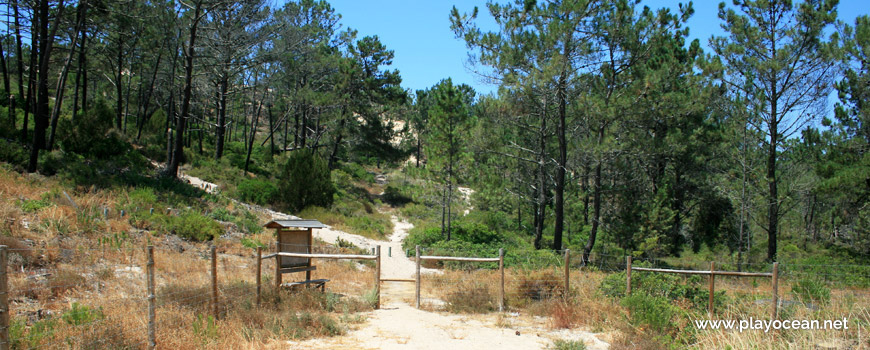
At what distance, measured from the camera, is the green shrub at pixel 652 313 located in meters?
7.98

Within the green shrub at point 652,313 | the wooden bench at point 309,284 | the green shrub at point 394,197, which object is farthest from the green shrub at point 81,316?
the green shrub at point 394,197

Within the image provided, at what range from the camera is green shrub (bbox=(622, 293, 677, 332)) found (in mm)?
7977

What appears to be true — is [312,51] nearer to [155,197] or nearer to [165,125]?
[165,125]

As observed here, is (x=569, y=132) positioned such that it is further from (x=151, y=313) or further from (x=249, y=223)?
(x=151, y=313)

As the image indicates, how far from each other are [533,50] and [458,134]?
657 centimetres

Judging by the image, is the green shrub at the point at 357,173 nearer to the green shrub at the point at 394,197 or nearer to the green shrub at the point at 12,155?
the green shrub at the point at 394,197

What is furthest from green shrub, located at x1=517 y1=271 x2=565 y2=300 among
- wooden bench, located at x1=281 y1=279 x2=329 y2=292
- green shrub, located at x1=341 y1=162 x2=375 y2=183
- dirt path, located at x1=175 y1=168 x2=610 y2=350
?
green shrub, located at x1=341 y1=162 x2=375 y2=183

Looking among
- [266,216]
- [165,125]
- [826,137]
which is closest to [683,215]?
[826,137]

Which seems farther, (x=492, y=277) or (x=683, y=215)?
(x=683, y=215)

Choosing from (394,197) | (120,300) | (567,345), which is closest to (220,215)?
(120,300)

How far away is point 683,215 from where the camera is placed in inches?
1089

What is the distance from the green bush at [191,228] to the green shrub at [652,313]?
1163 cm

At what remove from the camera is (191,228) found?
14.5 m

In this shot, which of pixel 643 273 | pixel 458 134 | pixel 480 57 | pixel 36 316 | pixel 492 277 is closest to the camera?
pixel 36 316
